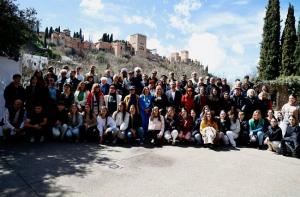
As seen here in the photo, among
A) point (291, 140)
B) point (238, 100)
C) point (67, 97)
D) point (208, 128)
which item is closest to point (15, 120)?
point (67, 97)

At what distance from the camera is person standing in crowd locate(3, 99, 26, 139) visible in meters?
8.25

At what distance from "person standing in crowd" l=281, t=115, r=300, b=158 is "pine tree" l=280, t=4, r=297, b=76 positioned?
75.3 ft

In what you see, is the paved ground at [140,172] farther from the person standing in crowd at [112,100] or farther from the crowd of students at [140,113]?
the person standing in crowd at [112,100]

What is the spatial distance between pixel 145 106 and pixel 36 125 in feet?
10.5

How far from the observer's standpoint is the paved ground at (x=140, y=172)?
5352mm

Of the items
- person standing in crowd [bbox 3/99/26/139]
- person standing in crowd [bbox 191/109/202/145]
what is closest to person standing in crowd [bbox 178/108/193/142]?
person standing in crowd [bbox 191/109/202/145]

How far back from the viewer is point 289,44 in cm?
3064

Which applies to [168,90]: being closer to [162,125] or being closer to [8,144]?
[162,125]

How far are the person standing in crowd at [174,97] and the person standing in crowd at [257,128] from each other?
2.31m

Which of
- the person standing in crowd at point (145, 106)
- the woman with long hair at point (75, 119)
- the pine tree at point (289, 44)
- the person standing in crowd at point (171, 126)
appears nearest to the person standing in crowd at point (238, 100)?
the person standing in crowd at point (171, 126)

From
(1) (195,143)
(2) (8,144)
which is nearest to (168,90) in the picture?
(1) (195,143)

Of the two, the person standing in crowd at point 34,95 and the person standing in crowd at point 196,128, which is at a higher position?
the person standing in crowd at point 34,95

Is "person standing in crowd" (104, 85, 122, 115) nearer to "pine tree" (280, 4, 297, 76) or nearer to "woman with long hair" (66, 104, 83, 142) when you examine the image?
"woman with long hair" (66, 104, 83, 142)

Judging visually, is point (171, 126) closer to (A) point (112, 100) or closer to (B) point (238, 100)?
(A) point (112, 100)
